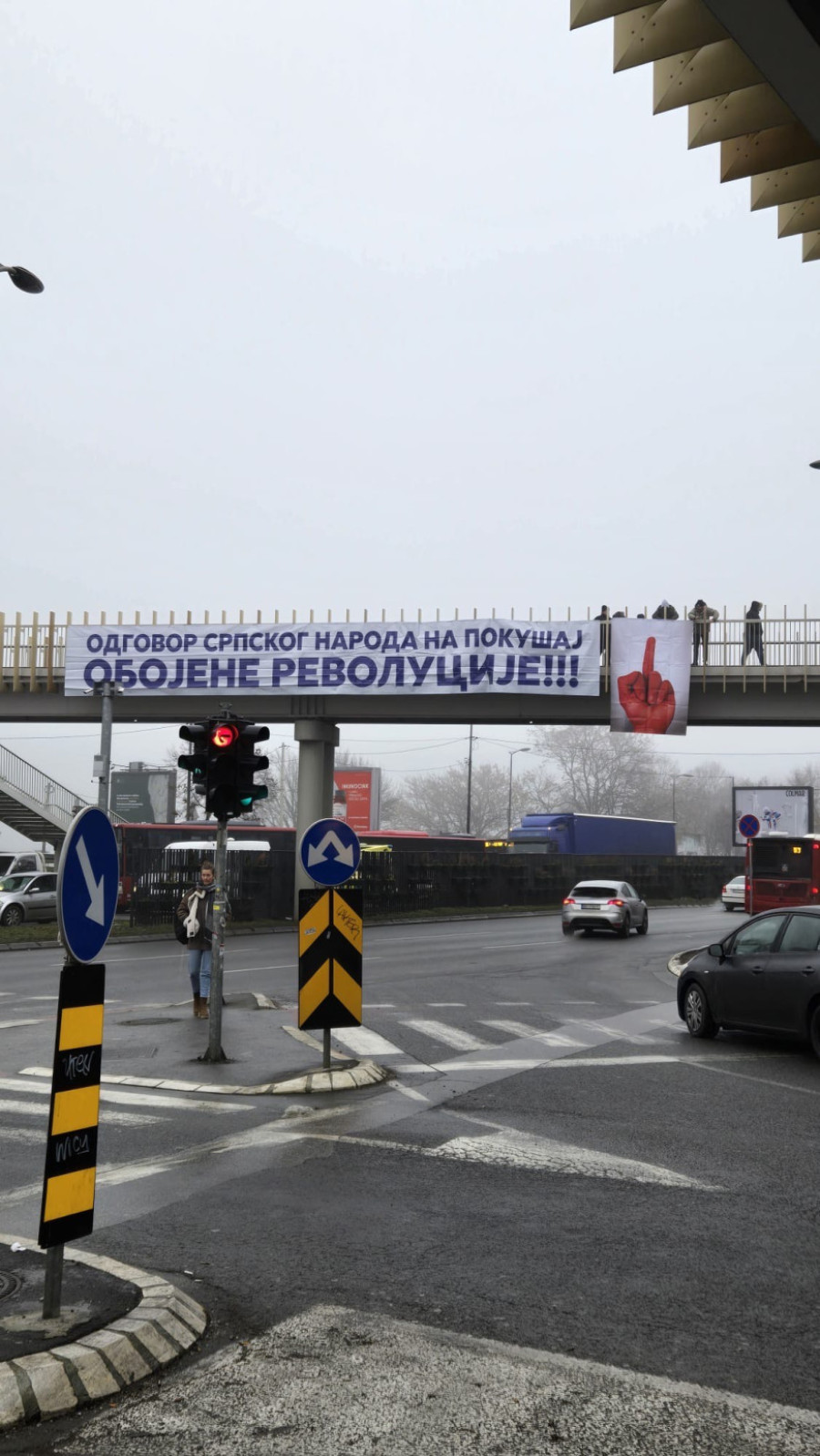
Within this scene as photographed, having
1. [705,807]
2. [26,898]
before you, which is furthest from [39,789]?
[705,807]

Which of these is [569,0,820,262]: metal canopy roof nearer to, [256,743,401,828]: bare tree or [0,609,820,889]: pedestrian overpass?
[0,609,820,889]: pedestrian overpass

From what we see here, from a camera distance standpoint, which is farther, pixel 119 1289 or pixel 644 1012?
pixel 644 1012

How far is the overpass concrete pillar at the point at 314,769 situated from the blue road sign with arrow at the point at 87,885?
31267mm

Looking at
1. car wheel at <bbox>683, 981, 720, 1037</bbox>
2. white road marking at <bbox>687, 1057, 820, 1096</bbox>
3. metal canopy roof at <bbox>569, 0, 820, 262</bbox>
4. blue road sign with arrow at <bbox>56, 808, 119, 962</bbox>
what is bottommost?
white road marking at <bbox>687, 1057, 820, 1096</bbox>

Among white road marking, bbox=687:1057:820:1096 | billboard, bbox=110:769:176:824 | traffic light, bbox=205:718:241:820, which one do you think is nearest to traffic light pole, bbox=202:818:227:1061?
traffic light, bbox=205:718:241:820

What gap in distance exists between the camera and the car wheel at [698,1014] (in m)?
14.6

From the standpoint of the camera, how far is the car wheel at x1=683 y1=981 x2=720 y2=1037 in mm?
14578

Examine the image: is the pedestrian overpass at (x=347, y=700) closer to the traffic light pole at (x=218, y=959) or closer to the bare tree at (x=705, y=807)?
the traffic light pole at (x=218, y=959)

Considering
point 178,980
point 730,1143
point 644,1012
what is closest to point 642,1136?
point 730,1143

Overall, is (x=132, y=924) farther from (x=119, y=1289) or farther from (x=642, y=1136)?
(x=119, y=1289)

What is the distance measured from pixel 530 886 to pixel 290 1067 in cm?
4076

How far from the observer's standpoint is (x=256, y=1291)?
18.2ft

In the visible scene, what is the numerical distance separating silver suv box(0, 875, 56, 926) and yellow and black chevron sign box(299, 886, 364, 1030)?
2571cm

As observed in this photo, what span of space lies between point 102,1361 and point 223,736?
8.32m
